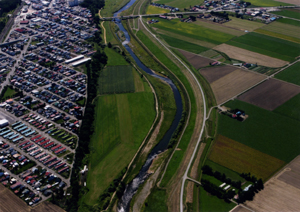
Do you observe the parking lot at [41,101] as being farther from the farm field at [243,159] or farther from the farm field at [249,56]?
the farm field at [249,56]

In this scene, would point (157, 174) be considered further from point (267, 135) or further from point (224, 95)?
point (224, 95)

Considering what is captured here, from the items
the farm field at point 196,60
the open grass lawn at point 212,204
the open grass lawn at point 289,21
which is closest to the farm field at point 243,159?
the open grass lawn at point 212,204

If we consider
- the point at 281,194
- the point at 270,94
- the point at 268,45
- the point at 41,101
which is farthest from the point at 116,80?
the point at 268,45

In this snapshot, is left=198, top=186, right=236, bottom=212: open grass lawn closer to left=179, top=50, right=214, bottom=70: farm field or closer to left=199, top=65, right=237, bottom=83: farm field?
left=199, top=65, right=237, bottom=83: farm field

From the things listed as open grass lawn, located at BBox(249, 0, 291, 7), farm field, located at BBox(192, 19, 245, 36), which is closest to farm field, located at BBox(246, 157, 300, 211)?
farm field, located at BBox(192, 19, 245, 36)

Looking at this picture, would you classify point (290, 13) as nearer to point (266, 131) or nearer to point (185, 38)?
point (185, 38)

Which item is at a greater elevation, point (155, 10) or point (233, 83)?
point (155, 10)
